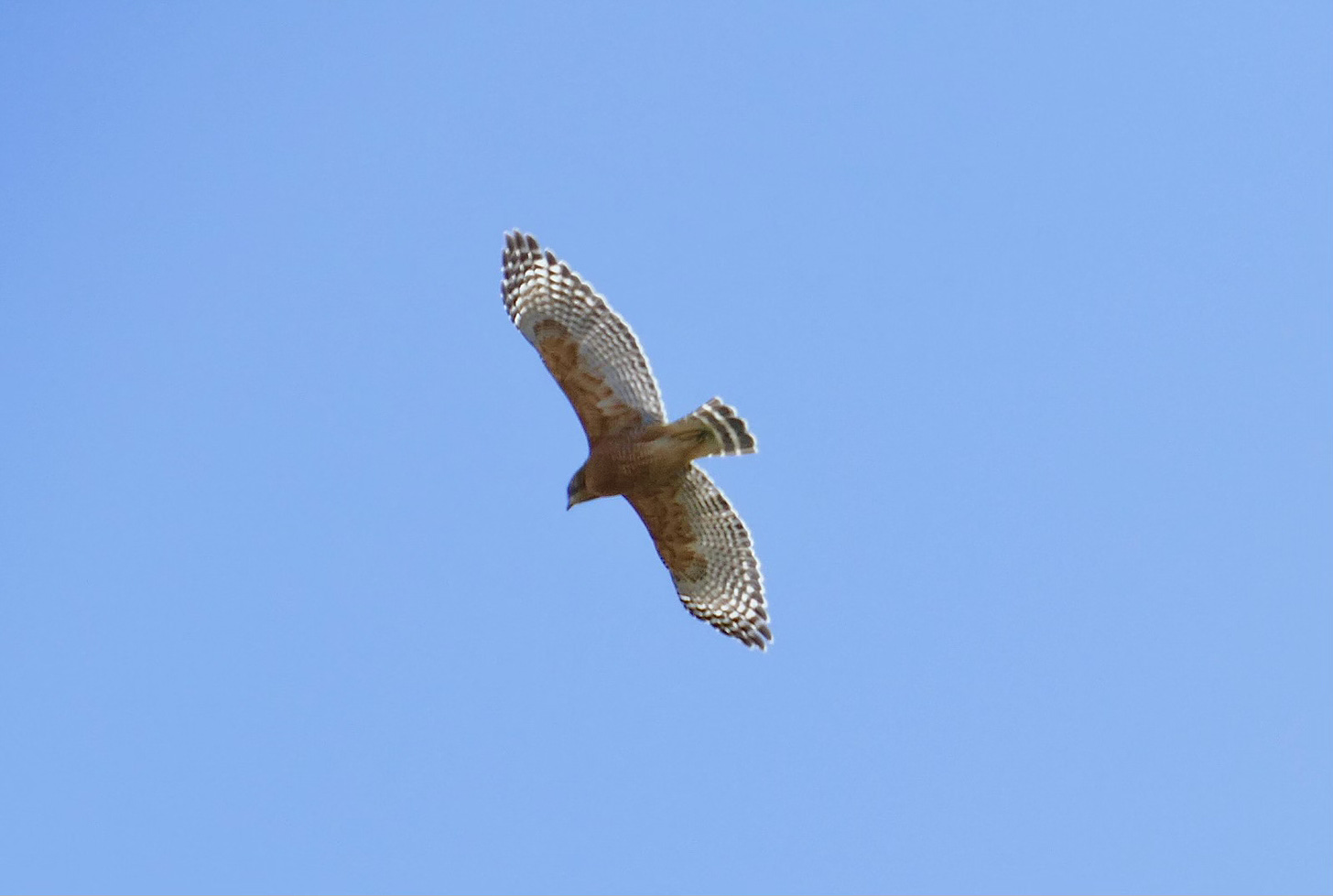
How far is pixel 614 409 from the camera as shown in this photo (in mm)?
13852

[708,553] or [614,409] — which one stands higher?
[614,409]

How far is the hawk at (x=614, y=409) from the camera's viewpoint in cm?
1355

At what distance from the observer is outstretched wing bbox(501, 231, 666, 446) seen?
1376cm

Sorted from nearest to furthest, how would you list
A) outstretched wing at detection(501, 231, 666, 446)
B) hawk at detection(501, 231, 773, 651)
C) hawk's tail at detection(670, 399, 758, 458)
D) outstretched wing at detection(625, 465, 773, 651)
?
hawk's tail at detection(670, 399, 758, 458) → hawk at detection(501, 231, 773, 651) → outstretched wing at detection(501, 231, 666, 446) → outstretched wing at detection(625, 465, 773, 651)

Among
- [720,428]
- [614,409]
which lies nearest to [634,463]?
[614,409]

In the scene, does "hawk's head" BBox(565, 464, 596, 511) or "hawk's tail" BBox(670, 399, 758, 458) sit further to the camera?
"hawk's head" BBox(565, 464, 596, 511)

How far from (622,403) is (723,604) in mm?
2267

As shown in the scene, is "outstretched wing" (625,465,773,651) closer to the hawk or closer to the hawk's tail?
the hawk

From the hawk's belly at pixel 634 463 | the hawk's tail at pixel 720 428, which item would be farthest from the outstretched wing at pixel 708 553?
the hawk's tail at pixel 720 428

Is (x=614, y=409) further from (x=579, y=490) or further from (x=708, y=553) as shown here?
(x=708, y=553)

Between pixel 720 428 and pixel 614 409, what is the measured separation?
A: 969 millimetres

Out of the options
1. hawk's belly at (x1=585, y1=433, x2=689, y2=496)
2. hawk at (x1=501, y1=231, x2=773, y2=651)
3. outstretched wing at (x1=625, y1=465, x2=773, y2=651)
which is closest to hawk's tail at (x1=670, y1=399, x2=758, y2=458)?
hawk at (x1=501, y1=231, x2=773, y2=651)

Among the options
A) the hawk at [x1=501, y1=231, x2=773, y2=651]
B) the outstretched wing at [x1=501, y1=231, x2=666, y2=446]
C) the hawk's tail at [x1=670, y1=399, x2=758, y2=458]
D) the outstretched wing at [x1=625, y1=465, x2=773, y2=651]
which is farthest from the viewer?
the outstretched wing at [x1=625, y1=465, x2=773, y2=651]

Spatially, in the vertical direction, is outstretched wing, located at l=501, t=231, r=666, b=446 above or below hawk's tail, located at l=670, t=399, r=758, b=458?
above
